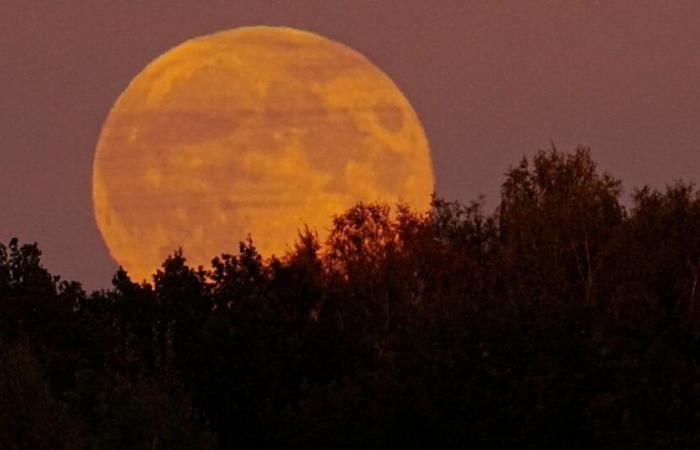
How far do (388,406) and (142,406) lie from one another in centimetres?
1210

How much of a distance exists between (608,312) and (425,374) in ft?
25.8

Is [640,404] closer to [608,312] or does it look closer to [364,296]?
[608,312]

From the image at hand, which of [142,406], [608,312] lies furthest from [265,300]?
[142,406]

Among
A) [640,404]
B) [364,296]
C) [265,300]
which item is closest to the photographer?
[640,404]

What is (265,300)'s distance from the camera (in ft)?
258

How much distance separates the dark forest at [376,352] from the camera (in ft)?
198

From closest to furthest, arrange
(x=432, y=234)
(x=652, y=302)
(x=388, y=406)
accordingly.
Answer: (x=388, y=406) → (x=652, y=302) → (x=432, y=234)

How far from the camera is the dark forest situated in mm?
60469

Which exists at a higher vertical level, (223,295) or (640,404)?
(223,295)

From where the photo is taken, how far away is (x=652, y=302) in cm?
6962

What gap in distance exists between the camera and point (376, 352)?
75.2 m

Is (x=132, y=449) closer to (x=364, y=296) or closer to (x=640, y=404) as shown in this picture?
(x=640, y=404)

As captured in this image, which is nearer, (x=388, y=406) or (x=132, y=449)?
(x=132, y=449)

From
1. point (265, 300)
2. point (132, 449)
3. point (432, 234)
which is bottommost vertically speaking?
point (132, 449)
